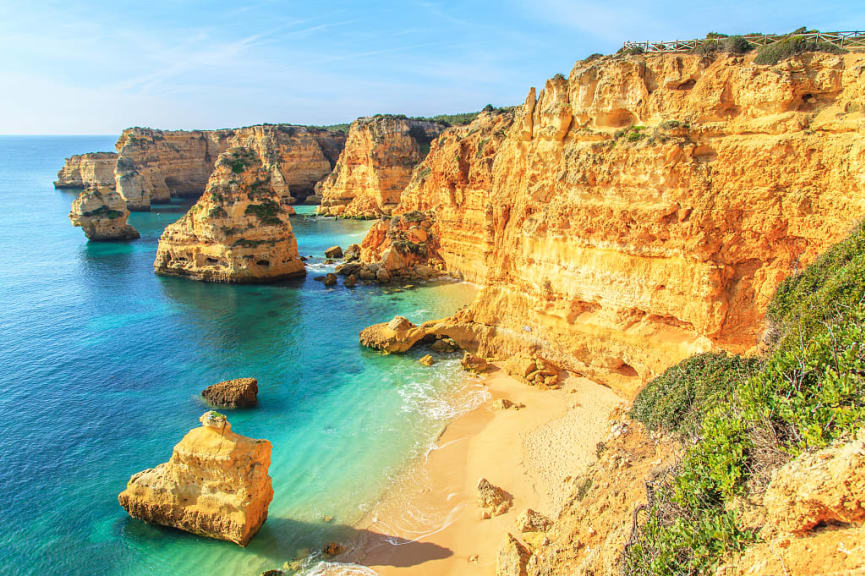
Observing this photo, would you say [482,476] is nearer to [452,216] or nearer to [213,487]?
[213,487]

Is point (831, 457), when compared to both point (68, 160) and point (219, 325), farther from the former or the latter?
point (68, 160)

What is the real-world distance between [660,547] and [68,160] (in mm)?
133626

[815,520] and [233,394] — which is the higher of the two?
[815,520]

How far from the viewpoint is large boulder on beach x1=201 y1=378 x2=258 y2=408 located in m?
21.4

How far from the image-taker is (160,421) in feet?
66.6

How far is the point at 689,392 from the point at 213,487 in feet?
43.9

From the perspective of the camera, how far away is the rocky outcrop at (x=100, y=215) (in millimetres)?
58094

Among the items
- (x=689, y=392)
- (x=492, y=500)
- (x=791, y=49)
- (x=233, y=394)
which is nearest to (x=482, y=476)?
(x=492, y=500)

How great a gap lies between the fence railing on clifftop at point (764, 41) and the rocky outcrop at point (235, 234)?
32793mm

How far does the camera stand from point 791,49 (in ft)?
49.9

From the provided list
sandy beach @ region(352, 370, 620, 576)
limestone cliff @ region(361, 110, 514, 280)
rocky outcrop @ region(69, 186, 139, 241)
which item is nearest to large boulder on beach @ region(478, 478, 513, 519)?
sandy beach @ region(352, 370, 620, 576)

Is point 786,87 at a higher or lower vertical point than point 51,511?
higher

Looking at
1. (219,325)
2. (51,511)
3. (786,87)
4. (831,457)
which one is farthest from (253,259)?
(831,457)

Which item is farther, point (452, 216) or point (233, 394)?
point (452, 216)
